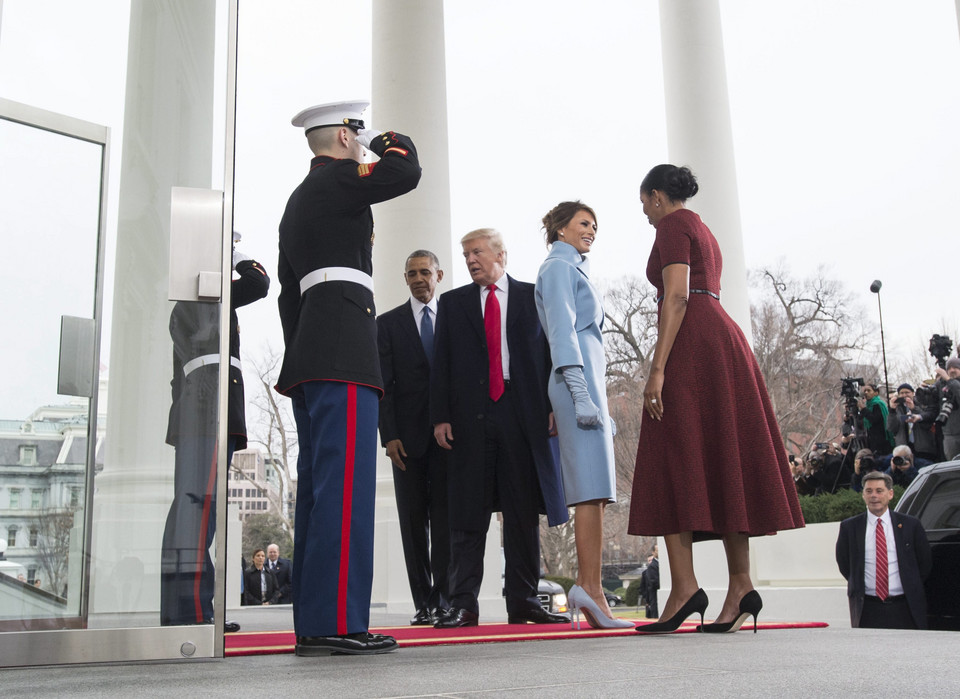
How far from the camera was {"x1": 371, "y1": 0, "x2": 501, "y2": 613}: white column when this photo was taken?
11.4 metres

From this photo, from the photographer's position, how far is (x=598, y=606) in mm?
5578

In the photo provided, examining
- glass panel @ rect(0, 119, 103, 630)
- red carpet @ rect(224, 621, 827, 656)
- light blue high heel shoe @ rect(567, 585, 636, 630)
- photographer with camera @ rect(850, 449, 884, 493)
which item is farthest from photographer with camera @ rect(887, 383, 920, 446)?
glass panel @ rect(0, 119, 103, 630)

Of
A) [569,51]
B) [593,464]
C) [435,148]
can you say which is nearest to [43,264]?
[593,464]

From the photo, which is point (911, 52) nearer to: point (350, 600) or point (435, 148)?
point (435, 148)

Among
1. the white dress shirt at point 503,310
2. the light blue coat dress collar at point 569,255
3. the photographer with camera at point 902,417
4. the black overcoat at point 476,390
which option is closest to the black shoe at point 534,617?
the black overcoat at point 476,390

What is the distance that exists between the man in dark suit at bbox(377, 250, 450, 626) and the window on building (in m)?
3.46

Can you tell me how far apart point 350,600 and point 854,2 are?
5048cm

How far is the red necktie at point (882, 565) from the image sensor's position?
8.65m

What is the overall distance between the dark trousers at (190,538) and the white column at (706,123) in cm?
1075

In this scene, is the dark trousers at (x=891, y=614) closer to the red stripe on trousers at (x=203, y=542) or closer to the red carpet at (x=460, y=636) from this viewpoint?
the red carpet at (x=460, y=636)

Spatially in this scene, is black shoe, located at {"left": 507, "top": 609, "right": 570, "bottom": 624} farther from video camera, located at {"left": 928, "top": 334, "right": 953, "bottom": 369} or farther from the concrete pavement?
video camera, located at {"left": 928, "top": 334, "right": 953, "bottom": 369}

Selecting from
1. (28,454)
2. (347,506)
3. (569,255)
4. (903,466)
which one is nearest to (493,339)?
(569,255)

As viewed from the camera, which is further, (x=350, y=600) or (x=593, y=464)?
(x=593, y=464)

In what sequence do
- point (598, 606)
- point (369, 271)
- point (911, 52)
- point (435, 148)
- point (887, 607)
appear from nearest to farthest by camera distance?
point (369, 271) < point (598, 606) < point (887, 607) < point (435, 148) < point (911, 52)
